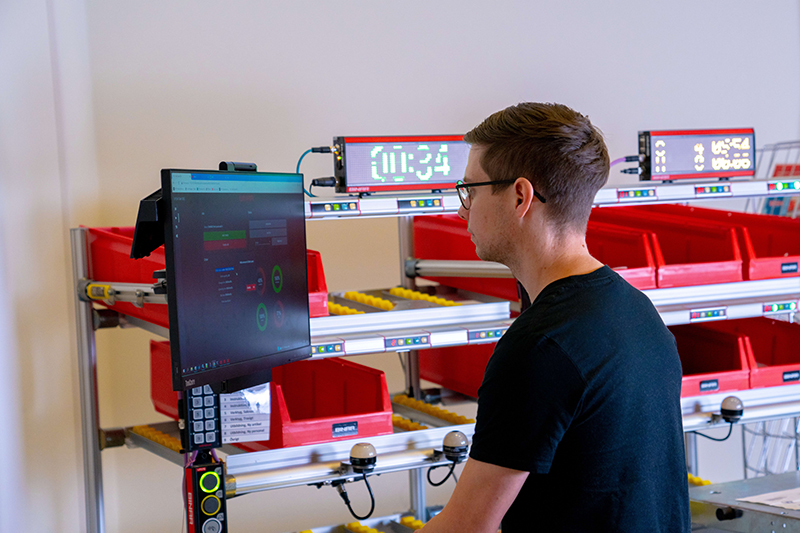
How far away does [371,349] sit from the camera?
6.98 ft

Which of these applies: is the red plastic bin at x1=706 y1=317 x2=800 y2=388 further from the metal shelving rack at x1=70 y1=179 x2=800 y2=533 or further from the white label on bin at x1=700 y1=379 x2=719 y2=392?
the white label on bin at x1=700 y1=379 x2=719 y2=392

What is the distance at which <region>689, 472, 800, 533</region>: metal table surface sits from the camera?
6.49ft

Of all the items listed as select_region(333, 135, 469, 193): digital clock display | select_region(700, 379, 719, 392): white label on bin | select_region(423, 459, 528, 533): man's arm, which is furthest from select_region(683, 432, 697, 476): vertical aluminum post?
select_region(423, 459, 528, 533): man's arm

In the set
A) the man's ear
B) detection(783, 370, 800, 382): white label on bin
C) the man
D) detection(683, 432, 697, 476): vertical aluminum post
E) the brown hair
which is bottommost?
detection(683, 432, 697, 476): vertical aluminum post

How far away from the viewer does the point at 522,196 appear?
1217mm

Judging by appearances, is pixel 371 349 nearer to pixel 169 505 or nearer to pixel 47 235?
pixel 47 235

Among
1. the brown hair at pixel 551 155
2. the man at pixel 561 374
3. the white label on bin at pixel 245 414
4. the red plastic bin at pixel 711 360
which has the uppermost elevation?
the brown hair at pixel 551 155

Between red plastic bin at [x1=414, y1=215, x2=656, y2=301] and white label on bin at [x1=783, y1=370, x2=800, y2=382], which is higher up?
red plastic bin at [x1=414, y1=215, x2=656, y2=301]

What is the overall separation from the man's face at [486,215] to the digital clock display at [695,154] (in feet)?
5.07

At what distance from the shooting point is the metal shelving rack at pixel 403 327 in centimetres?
209

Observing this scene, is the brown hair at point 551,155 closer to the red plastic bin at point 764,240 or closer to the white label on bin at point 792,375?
the red plastic bin at point 764,240

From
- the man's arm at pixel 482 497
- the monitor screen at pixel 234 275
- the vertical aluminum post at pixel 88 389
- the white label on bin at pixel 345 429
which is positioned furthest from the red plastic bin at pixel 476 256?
the man's arm at pixel 482 497

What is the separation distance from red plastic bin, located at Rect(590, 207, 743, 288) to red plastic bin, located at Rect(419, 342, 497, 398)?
2.14 ft

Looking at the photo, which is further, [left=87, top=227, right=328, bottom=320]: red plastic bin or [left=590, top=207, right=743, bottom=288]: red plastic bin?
[left=590, top=207, right=743, bottom=288]: red plastic bin
